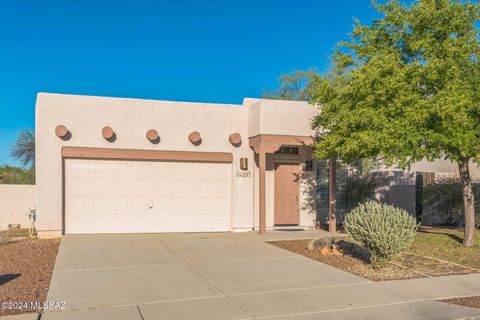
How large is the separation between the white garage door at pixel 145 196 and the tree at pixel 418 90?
4781 mm

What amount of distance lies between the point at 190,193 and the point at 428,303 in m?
9.44

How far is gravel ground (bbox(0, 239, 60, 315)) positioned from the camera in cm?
700

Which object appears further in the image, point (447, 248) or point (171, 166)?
point (171, 166)

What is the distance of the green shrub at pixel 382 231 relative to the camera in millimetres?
8891

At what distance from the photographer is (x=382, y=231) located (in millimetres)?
8875

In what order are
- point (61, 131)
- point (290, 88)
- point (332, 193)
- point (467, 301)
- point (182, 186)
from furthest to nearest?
1. point (290, 88)
2. point (332, 193)
3. point (182, 186)
4. point (61, 131)
5. point (467, 301)

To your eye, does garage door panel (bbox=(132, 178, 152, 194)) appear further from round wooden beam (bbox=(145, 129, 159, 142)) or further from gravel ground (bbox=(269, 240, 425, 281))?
gravel ground (bbox=(269, 240, 425, 281))

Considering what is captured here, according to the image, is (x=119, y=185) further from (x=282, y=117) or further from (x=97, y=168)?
(x=282, y=117)

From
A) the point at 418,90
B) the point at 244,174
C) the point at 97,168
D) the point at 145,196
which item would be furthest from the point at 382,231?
the point at 97,168

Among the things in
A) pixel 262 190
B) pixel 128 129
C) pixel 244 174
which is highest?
pixel 128 129

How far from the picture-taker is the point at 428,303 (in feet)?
22.5

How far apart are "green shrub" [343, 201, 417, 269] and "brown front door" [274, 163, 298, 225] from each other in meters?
6.64

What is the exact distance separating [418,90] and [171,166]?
7.59 m

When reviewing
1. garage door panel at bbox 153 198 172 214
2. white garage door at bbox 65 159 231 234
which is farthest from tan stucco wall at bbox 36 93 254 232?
garage door panel at bbox 153 198 172 214
